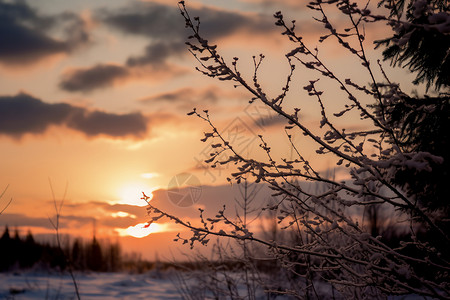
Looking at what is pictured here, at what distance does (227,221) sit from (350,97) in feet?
3.78

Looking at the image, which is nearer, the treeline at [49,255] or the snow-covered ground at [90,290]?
the snow-covered ground at [90,290]

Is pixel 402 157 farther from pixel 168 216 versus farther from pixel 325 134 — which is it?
pixel 168 216

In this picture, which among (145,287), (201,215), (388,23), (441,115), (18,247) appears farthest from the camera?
(18,247)

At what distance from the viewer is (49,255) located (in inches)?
1092

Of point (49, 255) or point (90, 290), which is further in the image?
point (49, 255)

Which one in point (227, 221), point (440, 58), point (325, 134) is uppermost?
point (440, 58)

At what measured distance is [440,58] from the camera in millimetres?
6379

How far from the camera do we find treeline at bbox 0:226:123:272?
26.1m

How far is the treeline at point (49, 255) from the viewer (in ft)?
85.6

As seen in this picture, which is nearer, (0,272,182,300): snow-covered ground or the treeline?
(0,272,182,300): snow-covered ground

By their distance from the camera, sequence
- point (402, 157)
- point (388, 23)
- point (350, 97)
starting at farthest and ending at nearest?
point (350, 97) < point (402, 157) < point (388, 23)

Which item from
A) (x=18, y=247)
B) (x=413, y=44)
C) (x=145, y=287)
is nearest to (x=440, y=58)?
(x=413, y=44)

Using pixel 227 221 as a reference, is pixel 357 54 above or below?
above

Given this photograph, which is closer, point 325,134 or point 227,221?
point 325,134
